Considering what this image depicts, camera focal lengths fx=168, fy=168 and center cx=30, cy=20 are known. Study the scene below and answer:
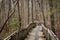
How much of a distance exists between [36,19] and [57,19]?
1026 inches

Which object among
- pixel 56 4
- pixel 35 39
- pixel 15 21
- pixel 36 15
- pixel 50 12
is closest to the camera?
pixel 35 39

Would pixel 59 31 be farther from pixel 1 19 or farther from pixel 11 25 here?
pixel 1 19

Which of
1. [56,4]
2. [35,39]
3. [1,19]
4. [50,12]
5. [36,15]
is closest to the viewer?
[35,39]

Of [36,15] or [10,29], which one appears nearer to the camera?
[10,29]

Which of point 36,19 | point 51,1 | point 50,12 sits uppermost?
point 51,1

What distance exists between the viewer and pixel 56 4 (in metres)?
15.3

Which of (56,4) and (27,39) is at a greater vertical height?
(56,4)

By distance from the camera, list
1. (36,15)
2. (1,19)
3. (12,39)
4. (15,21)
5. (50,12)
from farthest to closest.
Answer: (36,15), (1,19), (15,21), (50,12), (12,39)

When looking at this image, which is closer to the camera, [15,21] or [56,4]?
[56,4]

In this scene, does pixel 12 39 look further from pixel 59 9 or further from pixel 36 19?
pixel 36 19

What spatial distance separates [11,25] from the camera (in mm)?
16469

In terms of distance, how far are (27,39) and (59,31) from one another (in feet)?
18.5

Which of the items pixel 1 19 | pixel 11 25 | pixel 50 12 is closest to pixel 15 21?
pixel 11 25

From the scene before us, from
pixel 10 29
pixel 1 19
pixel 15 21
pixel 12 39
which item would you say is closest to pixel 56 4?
pixel 15 21
